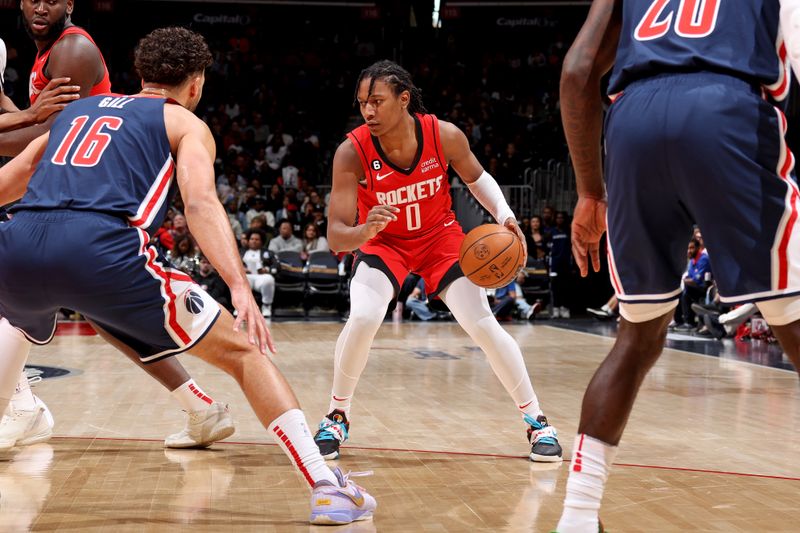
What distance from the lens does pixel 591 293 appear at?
14367 millimetres

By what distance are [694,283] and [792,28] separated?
9842 mm

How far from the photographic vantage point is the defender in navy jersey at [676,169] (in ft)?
6.85

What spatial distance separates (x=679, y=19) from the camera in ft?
7.14

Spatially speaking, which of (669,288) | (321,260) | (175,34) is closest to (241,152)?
(321,260)

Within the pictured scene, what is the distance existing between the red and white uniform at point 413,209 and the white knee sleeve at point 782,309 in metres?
2.21

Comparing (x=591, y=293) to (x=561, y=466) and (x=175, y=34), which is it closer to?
(x=561, y=466)

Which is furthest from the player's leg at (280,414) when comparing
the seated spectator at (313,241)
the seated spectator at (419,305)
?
the seated spectator at (313,241)

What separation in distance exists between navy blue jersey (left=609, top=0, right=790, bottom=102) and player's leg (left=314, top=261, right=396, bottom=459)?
2133 mm

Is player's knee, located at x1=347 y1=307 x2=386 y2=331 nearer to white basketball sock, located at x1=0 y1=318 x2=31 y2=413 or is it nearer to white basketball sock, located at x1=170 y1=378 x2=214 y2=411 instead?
white basketball sock, located at x1=170 y1=378 x2=214 y2=411

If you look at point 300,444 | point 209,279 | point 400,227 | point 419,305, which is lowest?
point 419,305

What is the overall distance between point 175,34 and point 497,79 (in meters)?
17.9

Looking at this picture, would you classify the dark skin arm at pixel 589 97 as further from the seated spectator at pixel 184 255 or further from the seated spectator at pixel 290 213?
the seated spectator at pixel 290 213

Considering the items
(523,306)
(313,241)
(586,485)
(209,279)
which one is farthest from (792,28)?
(313,241)

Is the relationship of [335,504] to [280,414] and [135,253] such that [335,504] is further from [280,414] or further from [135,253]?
[135,253]
